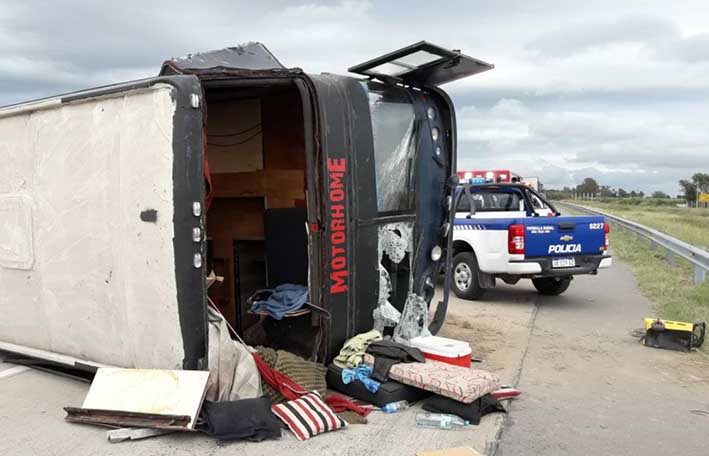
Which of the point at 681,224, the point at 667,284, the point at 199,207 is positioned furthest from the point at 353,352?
the point at 681,224

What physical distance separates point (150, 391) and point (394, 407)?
1.82 metres

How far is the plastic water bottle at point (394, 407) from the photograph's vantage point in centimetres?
495

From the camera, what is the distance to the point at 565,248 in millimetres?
9766

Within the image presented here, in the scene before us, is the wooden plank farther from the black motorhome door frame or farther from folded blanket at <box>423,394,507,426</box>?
folded blanket at <box>423,394,507,426</box>

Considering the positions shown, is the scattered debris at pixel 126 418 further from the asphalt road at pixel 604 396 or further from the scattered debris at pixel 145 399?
the asphalt road at pixel 604 396

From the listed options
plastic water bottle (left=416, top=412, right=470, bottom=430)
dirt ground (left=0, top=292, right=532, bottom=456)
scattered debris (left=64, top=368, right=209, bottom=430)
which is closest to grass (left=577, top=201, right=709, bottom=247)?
plastic water bottle (left=416, top=412, right=470, bottom=430)

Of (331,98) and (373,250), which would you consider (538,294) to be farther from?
(331,98)

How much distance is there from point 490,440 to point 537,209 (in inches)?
321

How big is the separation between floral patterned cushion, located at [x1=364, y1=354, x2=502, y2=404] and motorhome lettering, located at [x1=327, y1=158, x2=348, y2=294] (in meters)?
0.70

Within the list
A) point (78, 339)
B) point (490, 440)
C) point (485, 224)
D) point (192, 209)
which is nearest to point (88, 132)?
point (192, 209)

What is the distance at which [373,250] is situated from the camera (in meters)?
5.70

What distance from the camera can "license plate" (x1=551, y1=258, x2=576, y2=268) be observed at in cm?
972

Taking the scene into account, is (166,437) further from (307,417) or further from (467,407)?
(467,407)

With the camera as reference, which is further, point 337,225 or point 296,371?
point 337,225
